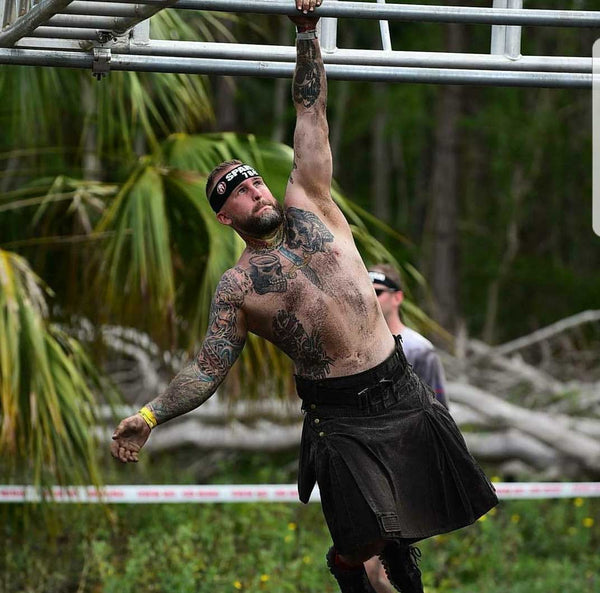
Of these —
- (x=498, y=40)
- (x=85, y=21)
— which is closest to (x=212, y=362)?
(x=85, y=21)

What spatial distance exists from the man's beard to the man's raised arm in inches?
5.9

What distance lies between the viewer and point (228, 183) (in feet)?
12.6

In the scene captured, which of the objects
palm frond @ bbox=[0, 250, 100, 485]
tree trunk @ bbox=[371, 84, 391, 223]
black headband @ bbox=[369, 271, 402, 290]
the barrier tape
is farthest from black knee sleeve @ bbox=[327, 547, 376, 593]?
tree trunk @ bbox=[371, 84, 391, 223]

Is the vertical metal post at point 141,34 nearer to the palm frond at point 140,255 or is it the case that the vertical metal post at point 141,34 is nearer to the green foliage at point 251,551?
the palm frond at point 140,255

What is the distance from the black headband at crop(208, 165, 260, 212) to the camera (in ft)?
12.6

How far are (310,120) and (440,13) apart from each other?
1.79 feet

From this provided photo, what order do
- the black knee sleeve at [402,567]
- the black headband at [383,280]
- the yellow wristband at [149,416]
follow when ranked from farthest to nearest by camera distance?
1. the black headband at [383,280]
2. the black knee sleeve at [402,567]
3. the yellow wristband at [149,416]

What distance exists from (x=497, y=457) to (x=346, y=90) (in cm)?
1254

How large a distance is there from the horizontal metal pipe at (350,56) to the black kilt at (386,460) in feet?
3.50

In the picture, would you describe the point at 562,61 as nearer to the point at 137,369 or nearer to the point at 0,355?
the point at 0,355

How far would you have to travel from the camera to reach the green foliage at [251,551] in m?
6.86

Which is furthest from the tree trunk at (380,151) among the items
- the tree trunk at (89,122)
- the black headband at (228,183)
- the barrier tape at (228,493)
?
the black headband at (228,183)

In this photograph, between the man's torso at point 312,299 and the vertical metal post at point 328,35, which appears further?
the vertical metal post at point 328,35

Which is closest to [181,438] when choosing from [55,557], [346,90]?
[55,557]
